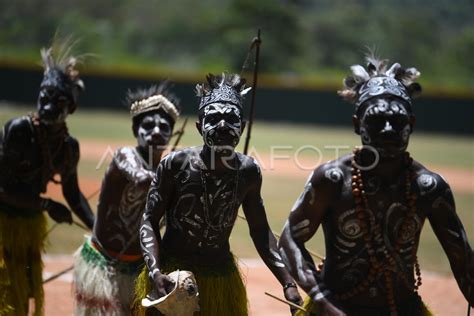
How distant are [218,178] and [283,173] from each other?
15653 mm

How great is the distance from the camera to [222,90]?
12.5 ft

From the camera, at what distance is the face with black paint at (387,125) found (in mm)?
3336

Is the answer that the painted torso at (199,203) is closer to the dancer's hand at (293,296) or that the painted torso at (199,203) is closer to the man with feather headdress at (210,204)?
the man with feather headdress at (210,204)

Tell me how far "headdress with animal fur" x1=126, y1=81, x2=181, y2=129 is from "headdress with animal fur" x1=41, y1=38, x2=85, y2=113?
468 mm

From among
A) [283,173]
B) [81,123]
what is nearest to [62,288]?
[283,173]

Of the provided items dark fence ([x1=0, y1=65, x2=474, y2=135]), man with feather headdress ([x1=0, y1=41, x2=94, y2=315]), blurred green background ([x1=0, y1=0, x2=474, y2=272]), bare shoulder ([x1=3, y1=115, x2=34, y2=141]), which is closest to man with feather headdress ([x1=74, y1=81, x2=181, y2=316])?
man with feather headdress ([x1=0, y1=41, x2=94, y2=315])

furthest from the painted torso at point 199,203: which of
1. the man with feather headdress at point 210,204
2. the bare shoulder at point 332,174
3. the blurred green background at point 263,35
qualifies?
the blurred green background at point 263,35

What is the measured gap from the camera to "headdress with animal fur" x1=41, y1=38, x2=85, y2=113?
5.49 m

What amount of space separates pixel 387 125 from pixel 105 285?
242cm

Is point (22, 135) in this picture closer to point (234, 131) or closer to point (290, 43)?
point (234, 131)

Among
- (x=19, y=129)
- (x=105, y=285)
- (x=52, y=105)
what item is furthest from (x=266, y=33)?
(x=105, y=285)

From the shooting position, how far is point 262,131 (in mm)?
29797

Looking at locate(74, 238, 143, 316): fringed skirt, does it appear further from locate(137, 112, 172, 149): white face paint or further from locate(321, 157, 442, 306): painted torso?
locate(321, 157, 442, 306): painted torso

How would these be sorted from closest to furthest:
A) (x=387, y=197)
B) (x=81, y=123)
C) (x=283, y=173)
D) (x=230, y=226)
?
(x=387, y=197), (x=230, y=226), (x=283, y=173), (x=81, y=123)
